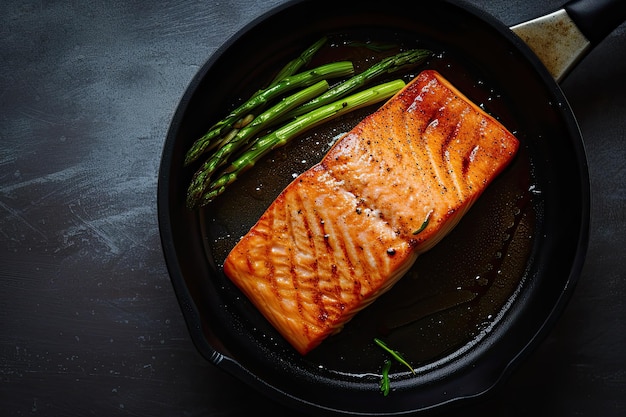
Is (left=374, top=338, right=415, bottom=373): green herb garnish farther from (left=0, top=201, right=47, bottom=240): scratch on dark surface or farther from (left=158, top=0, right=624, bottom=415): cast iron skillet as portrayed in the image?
(left=0, top=201, right=47, bottom=240): scratch on dark surface

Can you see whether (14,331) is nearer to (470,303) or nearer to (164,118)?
(164,118)

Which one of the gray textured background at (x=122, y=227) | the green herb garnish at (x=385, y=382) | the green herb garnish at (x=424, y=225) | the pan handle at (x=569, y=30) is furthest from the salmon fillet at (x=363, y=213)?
the gray textured background at (x=122, y=227)

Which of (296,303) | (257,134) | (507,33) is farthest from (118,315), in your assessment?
(507,33)

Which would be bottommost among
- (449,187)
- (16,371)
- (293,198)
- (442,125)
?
(16,371)

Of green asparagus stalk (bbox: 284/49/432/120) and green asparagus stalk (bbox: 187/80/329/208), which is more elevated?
green asparagus stalk (bbox: 284/49/432/120)

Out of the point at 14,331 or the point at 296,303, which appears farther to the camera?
the point at 14,331

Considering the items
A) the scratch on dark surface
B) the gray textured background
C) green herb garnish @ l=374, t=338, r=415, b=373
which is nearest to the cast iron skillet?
green herb garnish @ l=374, t=338, r=415, b=373

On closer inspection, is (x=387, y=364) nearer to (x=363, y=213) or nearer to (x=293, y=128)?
(x=363, y=213)
